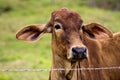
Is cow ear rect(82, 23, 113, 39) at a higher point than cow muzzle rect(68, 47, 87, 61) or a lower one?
lower

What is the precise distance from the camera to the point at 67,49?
8367 mm

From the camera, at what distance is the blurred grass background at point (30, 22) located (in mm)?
15562

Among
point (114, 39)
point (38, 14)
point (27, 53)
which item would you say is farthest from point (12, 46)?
point (114, 39)

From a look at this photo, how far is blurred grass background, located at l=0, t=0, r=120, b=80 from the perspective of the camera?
15.6 m

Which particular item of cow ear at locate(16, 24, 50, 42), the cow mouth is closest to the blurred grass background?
cow ear at locate(16, 24, 50, 42)

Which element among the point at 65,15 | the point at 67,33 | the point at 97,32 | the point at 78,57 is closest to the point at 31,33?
the point at 65,15

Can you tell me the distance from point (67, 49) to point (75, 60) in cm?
21

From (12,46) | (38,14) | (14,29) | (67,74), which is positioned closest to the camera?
(67,74)

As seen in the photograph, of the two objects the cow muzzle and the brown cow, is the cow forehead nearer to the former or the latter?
the brown cow

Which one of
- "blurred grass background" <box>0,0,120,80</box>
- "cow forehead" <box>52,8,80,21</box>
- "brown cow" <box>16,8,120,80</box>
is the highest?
"cow forehead" <box>52,8,80,21</box>

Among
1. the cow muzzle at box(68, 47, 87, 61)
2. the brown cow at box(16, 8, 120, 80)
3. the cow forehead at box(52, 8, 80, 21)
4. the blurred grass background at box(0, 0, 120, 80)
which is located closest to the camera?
the cow muzzle at box(68, 47, 87, 61)

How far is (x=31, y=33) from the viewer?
904 centimetres

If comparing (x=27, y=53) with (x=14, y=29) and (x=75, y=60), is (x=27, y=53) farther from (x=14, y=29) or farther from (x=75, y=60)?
(x=75, y=60)

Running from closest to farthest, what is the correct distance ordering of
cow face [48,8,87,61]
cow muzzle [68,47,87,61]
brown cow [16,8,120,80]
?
1. cow muzzle [68,47,87,61]
2. cow face [48,8,87,61]
3. brown cow [16,8,120,80]
